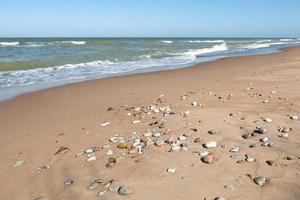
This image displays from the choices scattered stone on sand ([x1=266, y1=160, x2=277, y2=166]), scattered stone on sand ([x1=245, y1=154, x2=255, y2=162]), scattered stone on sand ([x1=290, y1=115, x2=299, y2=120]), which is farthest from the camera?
scattered stone on sand ([x1=290, y1=115, x2=299, y2=120])

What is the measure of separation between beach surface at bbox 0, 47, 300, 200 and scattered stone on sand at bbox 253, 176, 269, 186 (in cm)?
2

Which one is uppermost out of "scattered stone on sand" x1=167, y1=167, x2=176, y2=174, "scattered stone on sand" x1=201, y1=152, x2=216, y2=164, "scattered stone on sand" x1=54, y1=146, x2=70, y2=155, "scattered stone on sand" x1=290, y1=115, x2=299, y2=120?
"scattered stone on sand" x1=290, y1=115, x2=299, y2=120

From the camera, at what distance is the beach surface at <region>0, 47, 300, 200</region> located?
3775mm

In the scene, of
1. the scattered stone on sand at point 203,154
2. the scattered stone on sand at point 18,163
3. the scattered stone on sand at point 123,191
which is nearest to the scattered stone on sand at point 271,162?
the scattered stone on sand at point 203,154

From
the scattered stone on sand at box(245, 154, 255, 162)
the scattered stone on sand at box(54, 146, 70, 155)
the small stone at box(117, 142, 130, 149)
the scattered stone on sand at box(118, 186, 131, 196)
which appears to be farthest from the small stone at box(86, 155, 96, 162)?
the scattered stone on sand at box(245, 154, 255, 162)

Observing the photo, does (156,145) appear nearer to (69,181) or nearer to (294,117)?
(69,181)

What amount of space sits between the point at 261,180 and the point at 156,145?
1.59 metres

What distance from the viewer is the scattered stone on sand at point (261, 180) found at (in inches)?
Result: 144

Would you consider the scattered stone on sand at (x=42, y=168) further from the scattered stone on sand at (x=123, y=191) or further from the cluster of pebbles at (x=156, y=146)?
the scattered stone on sand at (x=123, y=191)

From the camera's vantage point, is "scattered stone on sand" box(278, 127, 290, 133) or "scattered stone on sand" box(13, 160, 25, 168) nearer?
"scattered stone on sand" box(13, 160, 25, 168)

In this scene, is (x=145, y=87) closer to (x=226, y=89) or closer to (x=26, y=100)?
(x=226, y=89)

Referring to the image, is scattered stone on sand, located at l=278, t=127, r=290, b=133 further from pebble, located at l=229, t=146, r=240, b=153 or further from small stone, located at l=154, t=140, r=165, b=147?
small stone, located at l=154, t=140, r=165, b=147

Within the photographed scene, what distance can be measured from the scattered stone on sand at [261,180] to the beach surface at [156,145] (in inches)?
Answer: 0.8

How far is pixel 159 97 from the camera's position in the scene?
8.60 metres
